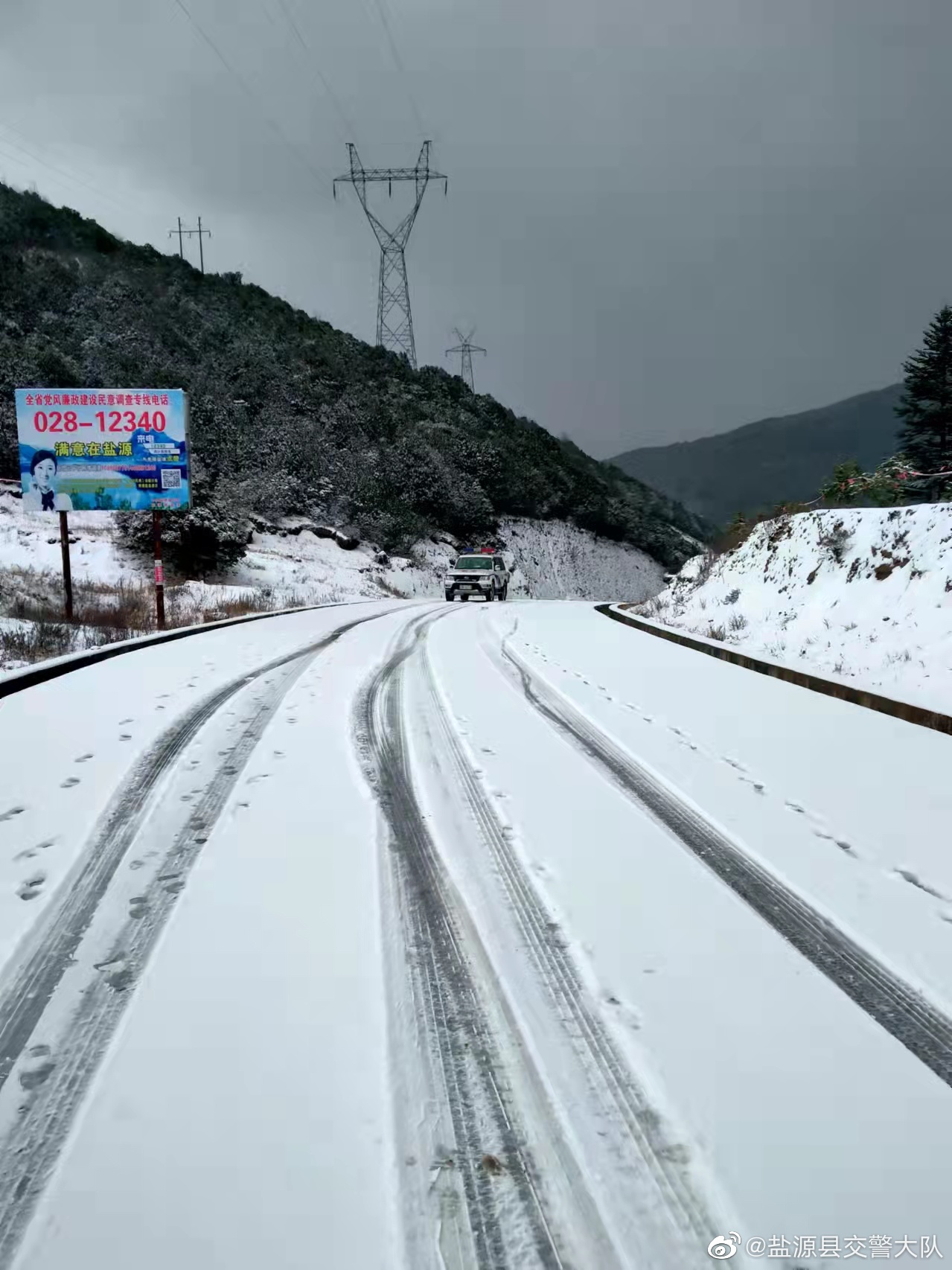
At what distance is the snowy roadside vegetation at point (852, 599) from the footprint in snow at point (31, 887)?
5.92m

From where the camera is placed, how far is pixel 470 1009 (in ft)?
6.77

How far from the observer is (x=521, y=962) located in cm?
230

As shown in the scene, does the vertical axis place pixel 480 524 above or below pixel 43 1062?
above

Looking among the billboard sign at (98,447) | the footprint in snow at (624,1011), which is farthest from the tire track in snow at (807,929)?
the billboard sign at (98,447)

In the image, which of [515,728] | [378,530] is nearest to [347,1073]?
[515,728]

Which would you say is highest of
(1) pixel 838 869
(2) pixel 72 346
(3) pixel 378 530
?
(2) pixel 72 346

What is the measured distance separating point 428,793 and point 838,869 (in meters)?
1.94

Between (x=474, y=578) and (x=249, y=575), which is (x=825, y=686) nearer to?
(x=474, y=578)

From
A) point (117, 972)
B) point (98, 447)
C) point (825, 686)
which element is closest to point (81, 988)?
point (117, 972)

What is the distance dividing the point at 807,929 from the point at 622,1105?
113cm

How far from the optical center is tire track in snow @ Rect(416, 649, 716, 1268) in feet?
4.52

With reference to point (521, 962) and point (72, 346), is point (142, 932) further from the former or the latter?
point (72, 346)

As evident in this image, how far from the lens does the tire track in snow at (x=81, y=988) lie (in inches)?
59.6

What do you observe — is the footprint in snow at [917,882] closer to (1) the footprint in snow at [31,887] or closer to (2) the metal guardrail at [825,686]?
(2) the metal guardrail at [825,686]
